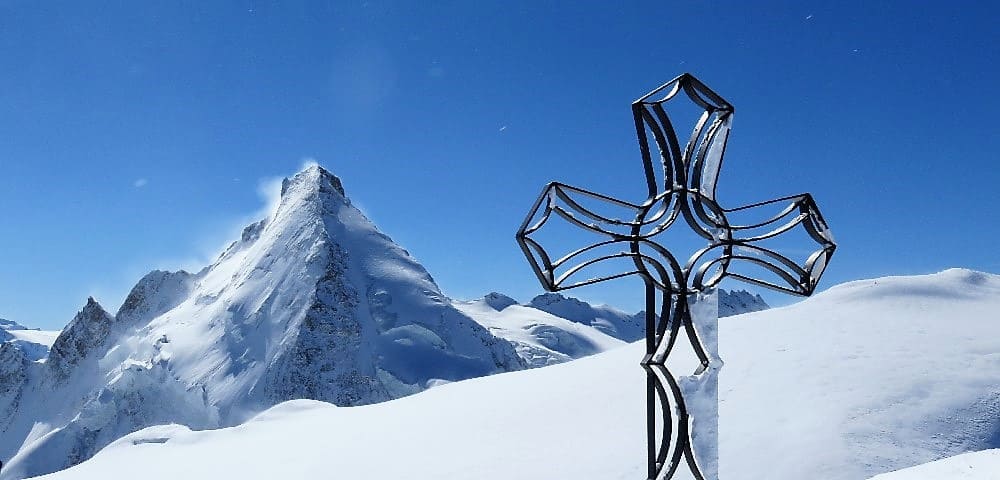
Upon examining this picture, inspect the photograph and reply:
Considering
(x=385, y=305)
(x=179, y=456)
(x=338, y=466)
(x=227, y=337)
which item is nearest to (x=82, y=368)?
(x=227, y=337)

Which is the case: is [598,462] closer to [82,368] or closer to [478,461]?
[478,461]

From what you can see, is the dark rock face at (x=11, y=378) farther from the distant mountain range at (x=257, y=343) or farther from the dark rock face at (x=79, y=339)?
the dark rock face at (x=79, y=339)

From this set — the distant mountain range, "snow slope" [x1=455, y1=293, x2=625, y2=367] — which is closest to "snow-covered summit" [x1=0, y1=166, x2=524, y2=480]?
the distant mountain range

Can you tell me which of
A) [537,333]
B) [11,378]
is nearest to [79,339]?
[11,378]

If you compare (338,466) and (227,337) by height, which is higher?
(227,337)

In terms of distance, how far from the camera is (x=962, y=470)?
552cm

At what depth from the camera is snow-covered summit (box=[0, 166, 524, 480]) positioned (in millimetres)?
57469

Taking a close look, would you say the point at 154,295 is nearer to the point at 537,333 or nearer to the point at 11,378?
the point at 11,378

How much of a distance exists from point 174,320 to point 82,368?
18.1 metres

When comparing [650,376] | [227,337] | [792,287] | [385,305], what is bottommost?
[650,376]

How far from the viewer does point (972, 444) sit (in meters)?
9.24

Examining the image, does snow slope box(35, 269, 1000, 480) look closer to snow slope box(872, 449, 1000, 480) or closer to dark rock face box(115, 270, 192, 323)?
snow slope box(872, 449, 1000, 480)

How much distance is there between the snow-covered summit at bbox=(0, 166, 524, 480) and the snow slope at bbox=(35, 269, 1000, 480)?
43.3 m

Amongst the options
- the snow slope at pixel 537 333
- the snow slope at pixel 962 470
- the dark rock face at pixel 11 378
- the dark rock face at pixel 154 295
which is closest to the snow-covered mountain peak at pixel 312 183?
the dark rock face at pixel 154 295
